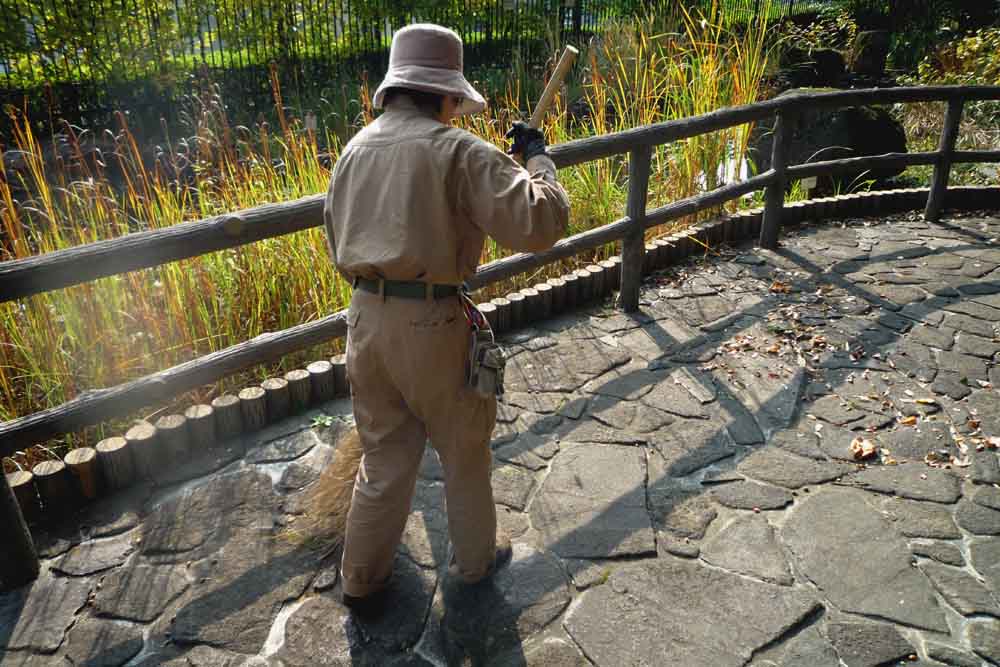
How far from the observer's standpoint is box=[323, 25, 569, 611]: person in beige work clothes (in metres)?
2.26

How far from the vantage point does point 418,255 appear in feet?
7.50

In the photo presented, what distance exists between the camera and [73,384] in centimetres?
390

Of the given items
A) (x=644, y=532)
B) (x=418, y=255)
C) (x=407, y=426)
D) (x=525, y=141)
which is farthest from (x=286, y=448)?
(x=525, y=141)

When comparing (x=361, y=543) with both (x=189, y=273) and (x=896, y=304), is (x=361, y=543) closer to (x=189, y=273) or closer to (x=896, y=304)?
(x=189, y=273)

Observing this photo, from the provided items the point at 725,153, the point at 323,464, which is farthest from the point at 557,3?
the point at 323,464

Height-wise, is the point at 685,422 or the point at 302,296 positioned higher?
the point at 302,296

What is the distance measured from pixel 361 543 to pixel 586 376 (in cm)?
198

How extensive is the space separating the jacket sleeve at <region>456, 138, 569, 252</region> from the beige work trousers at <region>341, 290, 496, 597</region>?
0.98 ft

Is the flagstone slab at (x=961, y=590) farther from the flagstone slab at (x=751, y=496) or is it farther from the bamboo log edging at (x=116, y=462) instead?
the bamboo log edging at (x=116, y=462)

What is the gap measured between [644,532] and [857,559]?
A: 765 millimetres

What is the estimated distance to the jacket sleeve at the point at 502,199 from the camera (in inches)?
88.5

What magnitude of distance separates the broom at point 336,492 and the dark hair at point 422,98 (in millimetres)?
544

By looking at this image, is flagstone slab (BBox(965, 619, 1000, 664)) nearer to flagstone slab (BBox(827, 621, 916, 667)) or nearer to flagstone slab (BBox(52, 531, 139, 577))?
flagstone slab (BBox(827, 621, 916, 667))

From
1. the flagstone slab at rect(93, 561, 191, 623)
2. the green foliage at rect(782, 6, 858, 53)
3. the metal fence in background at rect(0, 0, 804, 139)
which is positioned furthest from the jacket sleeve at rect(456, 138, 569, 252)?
the green foliage at rect(782, 6, 858, 53)
